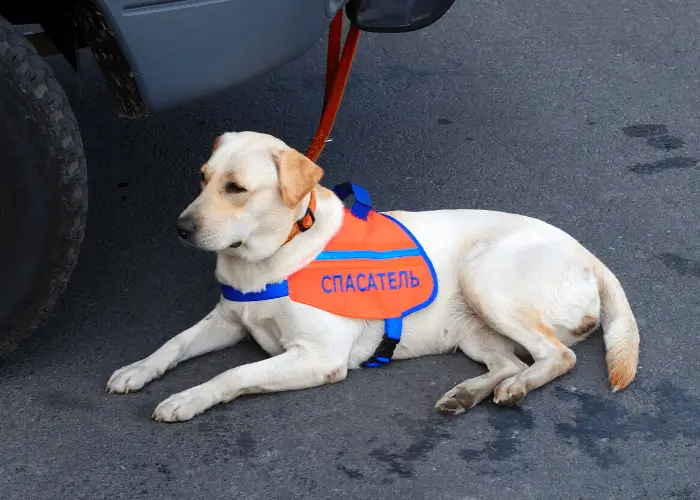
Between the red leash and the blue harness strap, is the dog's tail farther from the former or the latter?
the red leash

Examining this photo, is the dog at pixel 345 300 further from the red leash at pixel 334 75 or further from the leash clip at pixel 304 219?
the red leash at pixel 334 75

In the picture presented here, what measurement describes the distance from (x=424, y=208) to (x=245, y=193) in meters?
1.49

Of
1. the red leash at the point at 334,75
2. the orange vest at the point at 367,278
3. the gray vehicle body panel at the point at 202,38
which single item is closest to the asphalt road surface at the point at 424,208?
the orange vest at the point at 367,278

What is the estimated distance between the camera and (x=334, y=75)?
15.1ft

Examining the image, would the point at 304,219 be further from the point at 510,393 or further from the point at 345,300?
the point at 510,393

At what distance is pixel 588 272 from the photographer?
378 centimetres

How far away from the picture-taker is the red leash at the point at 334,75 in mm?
4387

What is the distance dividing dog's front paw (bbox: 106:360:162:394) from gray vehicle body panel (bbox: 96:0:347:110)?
857 millimetres

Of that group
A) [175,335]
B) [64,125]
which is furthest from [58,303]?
[64,125]

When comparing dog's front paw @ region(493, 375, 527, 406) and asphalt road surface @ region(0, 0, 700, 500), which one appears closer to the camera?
asphalt road surface @ region(0, 0, 700, 500)

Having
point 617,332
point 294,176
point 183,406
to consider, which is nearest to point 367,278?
point 294,176

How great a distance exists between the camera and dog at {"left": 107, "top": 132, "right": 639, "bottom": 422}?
11.3 feet

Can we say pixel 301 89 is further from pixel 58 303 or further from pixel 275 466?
→ pixel 275 466

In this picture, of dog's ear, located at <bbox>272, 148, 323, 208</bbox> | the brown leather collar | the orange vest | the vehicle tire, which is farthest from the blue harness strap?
the vehicle tire
